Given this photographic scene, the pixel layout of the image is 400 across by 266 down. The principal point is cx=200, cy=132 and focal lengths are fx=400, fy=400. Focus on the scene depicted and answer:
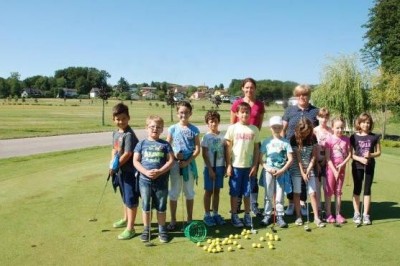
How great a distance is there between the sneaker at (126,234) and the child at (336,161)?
118 inches

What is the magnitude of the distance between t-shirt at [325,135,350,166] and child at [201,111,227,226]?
1.71 meters

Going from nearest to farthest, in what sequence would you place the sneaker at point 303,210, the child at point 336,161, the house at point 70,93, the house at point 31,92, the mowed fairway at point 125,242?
the mowed fairway at point 125,242, the child at point 336,161, the sneaker at point 303,210, the house at point 31,92, the house at point 70,93

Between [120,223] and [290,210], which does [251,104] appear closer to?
[290,210]

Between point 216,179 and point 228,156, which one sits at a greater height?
point 228,156

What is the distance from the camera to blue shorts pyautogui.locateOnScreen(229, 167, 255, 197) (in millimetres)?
5953

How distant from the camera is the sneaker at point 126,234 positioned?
5.24 metres

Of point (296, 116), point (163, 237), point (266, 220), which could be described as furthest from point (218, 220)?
point (296, 116)

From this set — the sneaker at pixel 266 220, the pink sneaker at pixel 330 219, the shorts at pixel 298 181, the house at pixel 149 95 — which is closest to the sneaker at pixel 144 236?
the sneaker at pixel 266 220

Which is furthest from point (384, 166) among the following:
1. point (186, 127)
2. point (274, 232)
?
point (186, 127)

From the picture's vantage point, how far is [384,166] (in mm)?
11078

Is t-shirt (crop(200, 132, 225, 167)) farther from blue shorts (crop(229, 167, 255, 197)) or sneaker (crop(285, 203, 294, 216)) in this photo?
sneaker (crop(285, 203, 294, 216))

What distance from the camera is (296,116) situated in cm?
634

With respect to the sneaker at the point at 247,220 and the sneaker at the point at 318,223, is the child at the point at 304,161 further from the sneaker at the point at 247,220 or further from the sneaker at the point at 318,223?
the sneaker at the point at 247,220

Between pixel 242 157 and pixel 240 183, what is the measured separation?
1.33 feet
